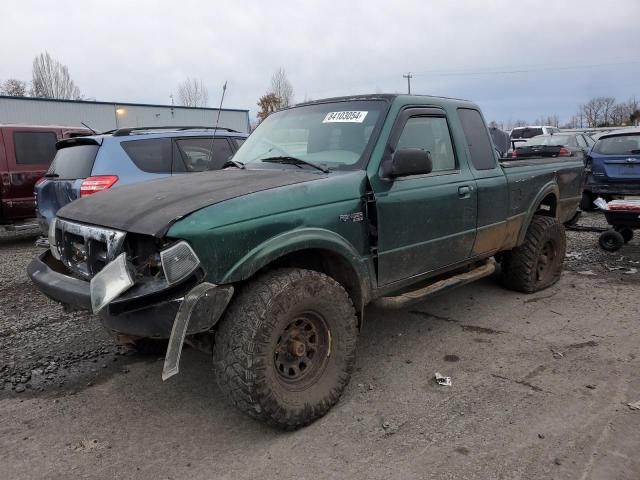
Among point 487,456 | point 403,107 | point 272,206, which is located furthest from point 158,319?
point 403,107

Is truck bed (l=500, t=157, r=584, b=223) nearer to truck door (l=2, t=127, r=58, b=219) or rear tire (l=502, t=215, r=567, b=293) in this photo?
rear tire (l=502, t=215, r=567, b=293)

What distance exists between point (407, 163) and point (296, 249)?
1.02 metres

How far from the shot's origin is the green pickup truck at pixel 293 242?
2.61 metres

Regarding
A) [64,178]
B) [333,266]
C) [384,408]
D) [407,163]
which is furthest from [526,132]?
[384,408]

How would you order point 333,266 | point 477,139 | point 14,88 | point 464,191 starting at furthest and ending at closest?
point 14,88, point 477,139, point 464,191, point 333,266

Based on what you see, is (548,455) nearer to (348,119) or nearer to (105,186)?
(348,119)

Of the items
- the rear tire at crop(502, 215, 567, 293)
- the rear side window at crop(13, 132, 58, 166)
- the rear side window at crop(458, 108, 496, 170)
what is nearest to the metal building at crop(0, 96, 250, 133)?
the rear side window at crop(13, 132, 58, 166)

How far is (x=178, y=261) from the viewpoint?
2.54 meters

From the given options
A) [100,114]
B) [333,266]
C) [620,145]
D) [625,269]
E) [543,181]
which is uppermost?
[100,114]

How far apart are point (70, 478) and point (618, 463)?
2.78 meters

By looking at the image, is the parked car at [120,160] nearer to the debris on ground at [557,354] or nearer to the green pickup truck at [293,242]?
the green pickup truck at [293,242]

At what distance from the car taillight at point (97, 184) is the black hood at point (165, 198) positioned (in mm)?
2665

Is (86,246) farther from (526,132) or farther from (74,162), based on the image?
(526,132)

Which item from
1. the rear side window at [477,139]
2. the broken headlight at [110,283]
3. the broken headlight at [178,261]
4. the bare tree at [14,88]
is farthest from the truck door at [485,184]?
the bare tree at [14,88]
